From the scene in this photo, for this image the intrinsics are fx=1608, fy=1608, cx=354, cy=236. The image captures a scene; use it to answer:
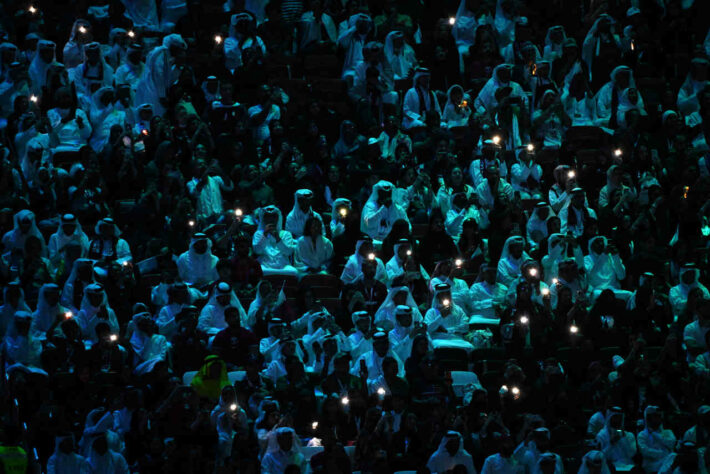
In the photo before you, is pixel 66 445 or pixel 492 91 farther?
pixel 492 91

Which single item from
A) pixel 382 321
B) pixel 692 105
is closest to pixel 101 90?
pixel 382 321

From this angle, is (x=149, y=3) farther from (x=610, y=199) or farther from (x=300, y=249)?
(x=610, y=199)

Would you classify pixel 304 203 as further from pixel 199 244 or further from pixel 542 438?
pixel 542 438

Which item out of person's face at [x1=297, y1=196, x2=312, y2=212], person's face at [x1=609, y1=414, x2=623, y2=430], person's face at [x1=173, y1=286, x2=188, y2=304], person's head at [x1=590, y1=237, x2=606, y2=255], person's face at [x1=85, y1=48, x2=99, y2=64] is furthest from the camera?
person's face at [x1=85, y1=48, x2=99, y2=64]

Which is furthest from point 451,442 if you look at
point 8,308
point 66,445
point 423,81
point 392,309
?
point 423,81

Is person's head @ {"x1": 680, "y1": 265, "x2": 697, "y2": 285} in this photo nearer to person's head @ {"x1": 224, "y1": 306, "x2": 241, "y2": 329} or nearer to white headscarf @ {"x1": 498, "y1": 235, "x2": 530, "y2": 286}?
white headscarf @ {"x1": 498, "y1": 235, "x2": 530, "y2": 286}

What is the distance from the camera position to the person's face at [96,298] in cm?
1978

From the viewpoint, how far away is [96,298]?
64.9 feet

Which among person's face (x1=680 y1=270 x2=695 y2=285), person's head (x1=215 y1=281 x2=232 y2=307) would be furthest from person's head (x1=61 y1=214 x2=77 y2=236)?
person's face (x1=680 y1=270 x2=695 y2=285)

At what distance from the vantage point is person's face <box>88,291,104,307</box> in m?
19.8

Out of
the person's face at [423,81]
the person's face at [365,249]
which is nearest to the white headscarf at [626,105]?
the person's face at [423,81]

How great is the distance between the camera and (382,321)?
802 inches

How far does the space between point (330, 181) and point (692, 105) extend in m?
6.16

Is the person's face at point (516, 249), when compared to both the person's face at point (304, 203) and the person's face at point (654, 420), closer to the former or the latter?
the person's face at point (304, 203)
